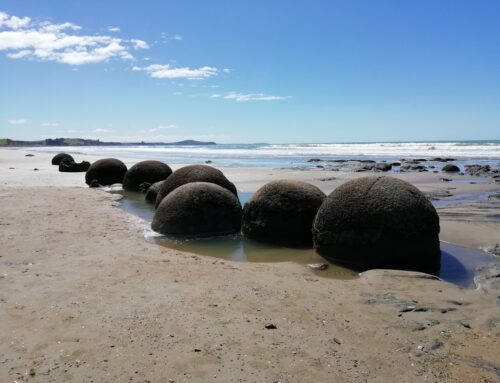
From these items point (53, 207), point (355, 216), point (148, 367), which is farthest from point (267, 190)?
point (53, 207)

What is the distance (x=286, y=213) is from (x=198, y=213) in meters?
1.81

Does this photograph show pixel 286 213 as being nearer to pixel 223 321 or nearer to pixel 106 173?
pixel 223 321

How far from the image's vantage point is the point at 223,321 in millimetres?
4832

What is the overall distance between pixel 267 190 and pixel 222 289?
3.56 metres

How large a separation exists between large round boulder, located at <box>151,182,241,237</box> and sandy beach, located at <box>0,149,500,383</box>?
1.34m

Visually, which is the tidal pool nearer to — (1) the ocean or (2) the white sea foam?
(1) the ocean

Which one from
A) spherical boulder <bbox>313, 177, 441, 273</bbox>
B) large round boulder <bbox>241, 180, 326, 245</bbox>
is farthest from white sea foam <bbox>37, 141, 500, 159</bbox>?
spherical boulder <bbox>313, 177, 441, 273</bbox>

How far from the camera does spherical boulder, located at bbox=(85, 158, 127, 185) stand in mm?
20484

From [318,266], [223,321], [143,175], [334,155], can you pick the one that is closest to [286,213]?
[318,266]

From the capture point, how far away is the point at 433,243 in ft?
24.3

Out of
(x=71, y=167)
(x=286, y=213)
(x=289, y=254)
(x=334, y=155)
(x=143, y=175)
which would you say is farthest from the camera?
(x=334, y=155)

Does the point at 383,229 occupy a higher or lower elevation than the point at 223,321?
higher

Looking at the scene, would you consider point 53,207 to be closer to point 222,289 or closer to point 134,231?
point 134,231

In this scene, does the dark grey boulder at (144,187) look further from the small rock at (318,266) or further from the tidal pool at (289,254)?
the small rock at (318,266)
